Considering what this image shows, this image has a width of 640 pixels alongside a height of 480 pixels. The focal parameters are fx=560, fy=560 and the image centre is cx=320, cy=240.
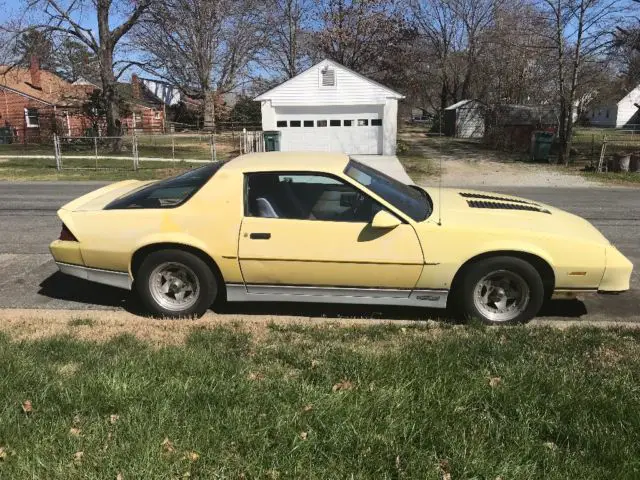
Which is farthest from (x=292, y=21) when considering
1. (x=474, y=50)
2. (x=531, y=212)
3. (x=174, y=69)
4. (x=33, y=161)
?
(x=531, y=212)

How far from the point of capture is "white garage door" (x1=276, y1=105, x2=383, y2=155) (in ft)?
89.2

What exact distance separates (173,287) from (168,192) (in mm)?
834

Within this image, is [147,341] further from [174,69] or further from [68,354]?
[174,69]

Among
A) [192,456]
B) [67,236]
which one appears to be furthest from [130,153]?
[192,456]

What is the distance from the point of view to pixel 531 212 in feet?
16.3

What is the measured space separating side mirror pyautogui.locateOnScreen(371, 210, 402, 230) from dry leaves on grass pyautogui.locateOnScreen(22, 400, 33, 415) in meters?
2.59

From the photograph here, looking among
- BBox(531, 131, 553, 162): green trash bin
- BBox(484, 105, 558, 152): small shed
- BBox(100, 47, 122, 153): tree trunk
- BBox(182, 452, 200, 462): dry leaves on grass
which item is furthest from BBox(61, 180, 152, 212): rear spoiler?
BBox(484, 105, 558, 152): small shed

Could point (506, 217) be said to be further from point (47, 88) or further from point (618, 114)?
point (618, 114)

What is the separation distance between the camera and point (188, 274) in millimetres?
4734

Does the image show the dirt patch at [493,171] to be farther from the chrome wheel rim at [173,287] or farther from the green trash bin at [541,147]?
the chrome wheel rim at [173,287]

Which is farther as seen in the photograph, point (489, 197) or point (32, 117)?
point (32, 117)

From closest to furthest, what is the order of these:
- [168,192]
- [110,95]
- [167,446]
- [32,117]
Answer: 1. [167,446]
2. [168,192]
3. [110,95]
4. [32,117]

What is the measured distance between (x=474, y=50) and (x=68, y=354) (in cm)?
4943

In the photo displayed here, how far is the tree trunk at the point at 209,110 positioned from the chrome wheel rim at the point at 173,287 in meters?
42.8
